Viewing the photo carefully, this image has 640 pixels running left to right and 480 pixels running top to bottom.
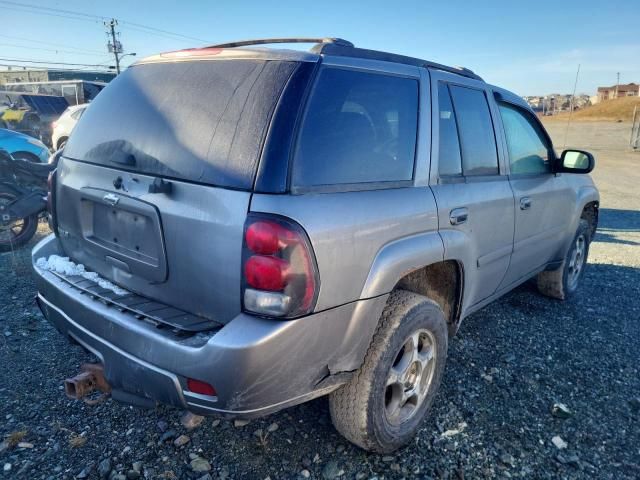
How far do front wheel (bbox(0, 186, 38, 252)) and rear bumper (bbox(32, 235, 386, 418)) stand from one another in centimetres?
418

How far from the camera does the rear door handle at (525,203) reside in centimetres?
340

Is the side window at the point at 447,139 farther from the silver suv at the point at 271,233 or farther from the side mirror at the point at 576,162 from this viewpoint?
the side mirror at the point at 576,162

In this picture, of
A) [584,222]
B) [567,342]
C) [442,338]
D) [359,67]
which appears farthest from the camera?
[584,222]

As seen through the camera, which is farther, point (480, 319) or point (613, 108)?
point (613, 108)

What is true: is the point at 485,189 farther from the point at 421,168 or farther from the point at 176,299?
the point at 176,299

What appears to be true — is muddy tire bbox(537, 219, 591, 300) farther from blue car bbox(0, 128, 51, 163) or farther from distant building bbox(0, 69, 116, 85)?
distant building bbox(0, 69, 116, 85)

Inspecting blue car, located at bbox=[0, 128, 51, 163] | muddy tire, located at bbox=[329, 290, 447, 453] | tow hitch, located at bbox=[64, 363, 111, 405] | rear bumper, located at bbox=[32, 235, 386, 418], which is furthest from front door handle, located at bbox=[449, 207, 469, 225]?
blue car, located at bbox=[0, 128, 51, 163]

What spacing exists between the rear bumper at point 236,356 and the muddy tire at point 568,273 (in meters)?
3.05

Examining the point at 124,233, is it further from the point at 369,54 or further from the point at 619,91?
the point at 619,91

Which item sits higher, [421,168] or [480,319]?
[421,168]

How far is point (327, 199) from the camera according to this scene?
199 centimetres

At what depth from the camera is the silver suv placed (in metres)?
1.87

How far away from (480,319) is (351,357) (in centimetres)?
242

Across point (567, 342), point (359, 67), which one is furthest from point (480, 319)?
point (359, 67)
